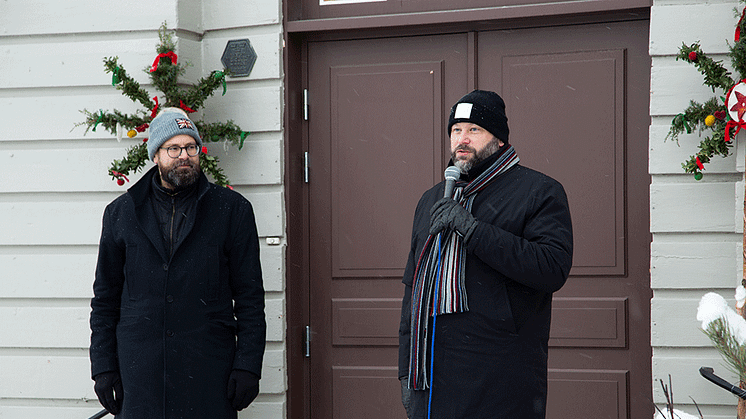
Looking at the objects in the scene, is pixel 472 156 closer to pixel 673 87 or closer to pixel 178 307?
pixel 178 307

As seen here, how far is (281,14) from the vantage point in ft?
14.6

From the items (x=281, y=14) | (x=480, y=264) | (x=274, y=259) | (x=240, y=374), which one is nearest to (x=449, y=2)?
(x=281, y=14)

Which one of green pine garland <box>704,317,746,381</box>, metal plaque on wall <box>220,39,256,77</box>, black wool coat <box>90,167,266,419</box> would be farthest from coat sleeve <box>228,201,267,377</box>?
green pine garland <box>704,317,746,381</box>

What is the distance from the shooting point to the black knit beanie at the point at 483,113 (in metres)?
2.98

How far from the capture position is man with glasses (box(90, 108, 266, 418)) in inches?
128

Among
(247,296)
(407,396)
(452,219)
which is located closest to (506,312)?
(452,219)

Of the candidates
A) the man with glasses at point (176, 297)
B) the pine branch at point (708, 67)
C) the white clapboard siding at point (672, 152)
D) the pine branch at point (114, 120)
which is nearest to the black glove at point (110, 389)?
the man with glasses at point (176, 297)

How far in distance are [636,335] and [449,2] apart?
6.77 feet

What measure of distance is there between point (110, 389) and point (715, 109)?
2989mm

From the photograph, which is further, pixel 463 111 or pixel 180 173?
pixel 180 173

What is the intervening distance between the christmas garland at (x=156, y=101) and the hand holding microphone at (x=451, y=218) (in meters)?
1.68

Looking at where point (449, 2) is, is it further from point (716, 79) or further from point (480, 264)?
point (480, 264)

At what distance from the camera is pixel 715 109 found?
3.69 meters

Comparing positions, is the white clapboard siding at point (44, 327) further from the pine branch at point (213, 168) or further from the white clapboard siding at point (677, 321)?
the white clapboard siding at point (677, 321)
